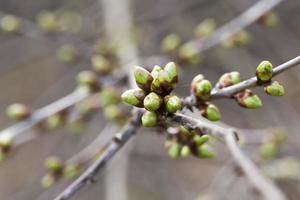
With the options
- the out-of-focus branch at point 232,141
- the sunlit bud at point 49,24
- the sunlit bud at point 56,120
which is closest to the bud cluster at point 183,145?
the out-of-focus branch at point 232,141

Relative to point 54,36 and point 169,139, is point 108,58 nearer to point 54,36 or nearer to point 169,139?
point 54,36

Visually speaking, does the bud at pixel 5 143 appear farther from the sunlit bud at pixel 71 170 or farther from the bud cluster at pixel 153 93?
the bud cluster at pixel 153 93

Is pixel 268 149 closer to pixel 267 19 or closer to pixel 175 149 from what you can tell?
pixel 267 19

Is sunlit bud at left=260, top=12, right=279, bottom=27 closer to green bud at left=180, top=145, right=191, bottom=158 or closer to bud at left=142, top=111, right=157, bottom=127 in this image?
green bud at left=180, top=145, right=191, bottom=158

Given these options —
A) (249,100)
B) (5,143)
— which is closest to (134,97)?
(249,100)

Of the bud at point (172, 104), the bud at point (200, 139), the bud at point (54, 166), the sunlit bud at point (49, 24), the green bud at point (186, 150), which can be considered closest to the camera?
the bud at point (172, 104)

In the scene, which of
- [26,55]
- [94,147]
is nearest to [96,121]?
[26,55]

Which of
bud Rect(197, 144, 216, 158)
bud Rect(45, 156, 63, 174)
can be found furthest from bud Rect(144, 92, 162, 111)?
bud Rect(45, 156, 63, 174)
